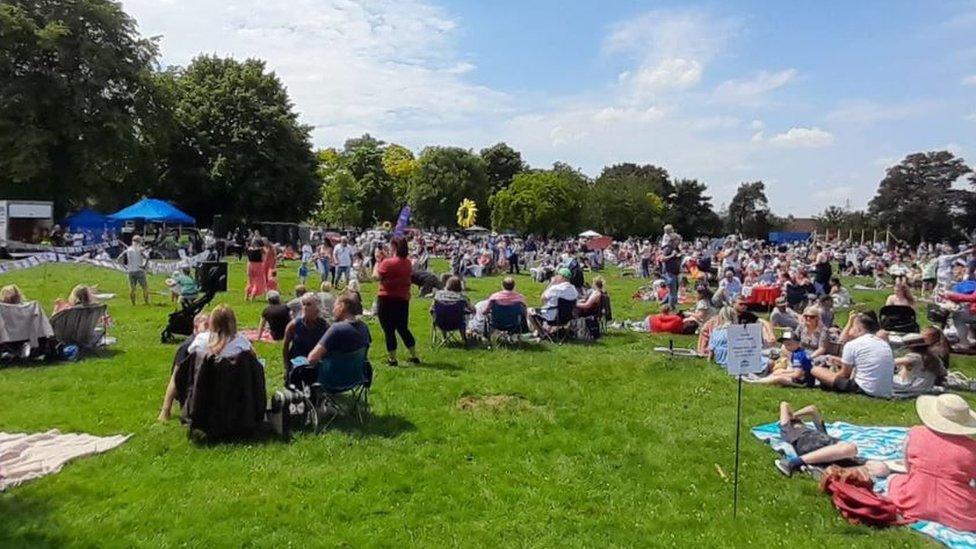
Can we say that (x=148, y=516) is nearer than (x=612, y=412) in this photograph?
Yes

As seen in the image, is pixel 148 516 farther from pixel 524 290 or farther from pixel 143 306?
pixel 524 290

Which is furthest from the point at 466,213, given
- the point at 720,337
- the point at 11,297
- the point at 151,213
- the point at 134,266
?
the point at 11,297

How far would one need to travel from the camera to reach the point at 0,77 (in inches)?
1396

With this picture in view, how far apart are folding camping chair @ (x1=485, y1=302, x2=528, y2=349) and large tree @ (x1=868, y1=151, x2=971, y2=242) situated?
7967 centimetres

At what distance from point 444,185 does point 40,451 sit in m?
67.2

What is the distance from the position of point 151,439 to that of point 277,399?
117cm

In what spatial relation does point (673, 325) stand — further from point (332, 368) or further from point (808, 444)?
point (332, 368)

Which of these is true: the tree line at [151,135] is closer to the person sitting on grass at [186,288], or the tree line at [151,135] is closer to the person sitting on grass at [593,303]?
the person sitting on grass at [186,288]

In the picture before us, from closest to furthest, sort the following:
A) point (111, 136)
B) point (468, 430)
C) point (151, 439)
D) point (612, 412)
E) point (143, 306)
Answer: point (151, 439) < point (468, 430) < point (612, 412) < point (143, 306) < point (111, 136)

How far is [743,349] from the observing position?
548 cm

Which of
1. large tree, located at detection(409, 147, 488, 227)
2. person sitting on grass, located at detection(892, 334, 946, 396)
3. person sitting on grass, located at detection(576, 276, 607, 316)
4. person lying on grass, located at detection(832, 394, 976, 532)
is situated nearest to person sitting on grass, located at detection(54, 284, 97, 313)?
person sitting on grass, located at detection(576, 276, 607, 316)

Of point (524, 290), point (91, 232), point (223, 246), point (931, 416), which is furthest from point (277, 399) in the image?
point (91, 232)

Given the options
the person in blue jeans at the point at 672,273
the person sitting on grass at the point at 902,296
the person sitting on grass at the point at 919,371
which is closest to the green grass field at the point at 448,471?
the person sitting on grass at the point at 919,371

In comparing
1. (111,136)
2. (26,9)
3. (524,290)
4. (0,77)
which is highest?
(26,9)
